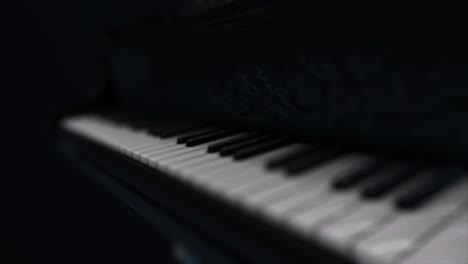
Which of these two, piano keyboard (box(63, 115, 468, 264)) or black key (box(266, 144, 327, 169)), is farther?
black key (box(266, 144, 327, 169))

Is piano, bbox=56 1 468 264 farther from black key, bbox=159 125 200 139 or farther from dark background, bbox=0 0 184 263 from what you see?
dark background, bbox=0 0 184 263

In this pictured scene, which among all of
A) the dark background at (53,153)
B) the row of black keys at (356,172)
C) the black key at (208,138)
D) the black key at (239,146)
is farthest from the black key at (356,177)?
the dark background at (53,153)

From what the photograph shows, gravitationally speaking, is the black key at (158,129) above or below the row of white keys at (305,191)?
below

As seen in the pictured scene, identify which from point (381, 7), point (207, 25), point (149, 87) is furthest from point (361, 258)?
point (149, 87)

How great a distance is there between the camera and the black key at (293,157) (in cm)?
58

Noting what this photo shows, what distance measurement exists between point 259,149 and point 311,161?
13 cm

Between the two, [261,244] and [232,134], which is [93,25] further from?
[261,244]

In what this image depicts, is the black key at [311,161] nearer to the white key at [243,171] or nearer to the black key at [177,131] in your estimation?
the white key at [243,171]

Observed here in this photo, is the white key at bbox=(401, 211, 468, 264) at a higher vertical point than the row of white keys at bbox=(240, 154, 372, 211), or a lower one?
lower

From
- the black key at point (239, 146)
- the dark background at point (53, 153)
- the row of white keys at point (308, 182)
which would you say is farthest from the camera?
the dark background at point (53, 153)

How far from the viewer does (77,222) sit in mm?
2254

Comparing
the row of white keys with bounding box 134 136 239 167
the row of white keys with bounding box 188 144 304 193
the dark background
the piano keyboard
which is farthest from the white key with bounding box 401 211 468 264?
the dark background

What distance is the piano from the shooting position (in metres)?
0.39

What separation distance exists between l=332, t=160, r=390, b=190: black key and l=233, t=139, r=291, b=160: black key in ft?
0.65
